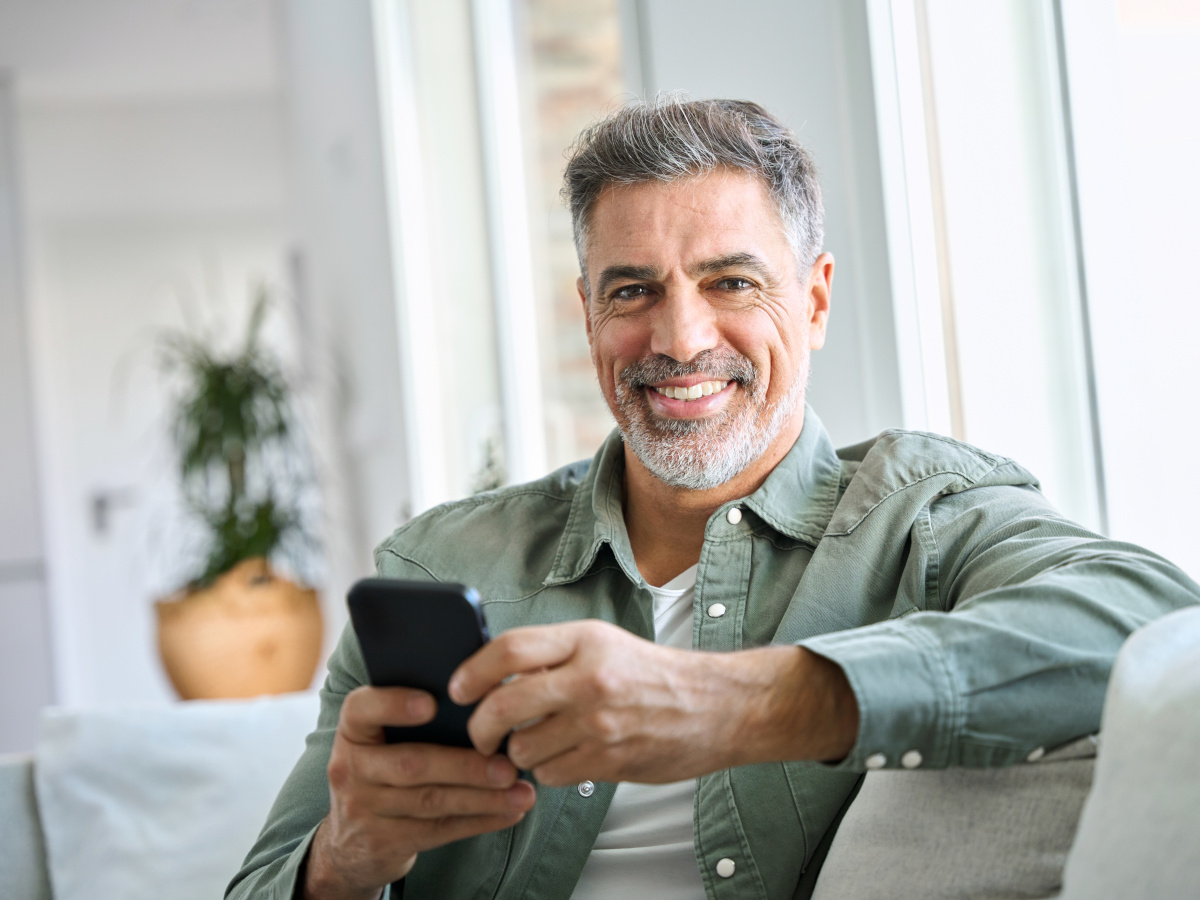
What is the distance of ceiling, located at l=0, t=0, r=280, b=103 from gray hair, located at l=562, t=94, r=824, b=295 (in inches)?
162

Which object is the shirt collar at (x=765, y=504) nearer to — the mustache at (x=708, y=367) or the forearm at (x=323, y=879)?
the mustache at (x=708, y=367)

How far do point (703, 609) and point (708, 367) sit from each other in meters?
0.29

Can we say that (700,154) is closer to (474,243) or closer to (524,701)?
(524,701)

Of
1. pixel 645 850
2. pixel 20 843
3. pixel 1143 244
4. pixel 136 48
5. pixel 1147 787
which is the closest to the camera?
pixel 1147 787

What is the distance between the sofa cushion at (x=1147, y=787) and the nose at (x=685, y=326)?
2.14 feet

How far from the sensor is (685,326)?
1.27 meters

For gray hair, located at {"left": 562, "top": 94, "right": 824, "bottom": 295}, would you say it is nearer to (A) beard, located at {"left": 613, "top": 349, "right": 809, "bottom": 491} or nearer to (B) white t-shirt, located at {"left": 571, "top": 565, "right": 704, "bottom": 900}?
(A) beard, located at {"left": 613, "top": 349, "right": 809, "bottom": 491}

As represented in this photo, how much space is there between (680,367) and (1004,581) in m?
0.48

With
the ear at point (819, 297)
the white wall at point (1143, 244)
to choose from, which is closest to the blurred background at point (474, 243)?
the white wall at point (1143, 244)

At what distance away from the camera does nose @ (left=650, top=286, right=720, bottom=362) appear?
1.27 m

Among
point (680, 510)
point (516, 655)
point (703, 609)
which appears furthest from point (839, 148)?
point (516, 655)

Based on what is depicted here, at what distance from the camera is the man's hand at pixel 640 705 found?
706mm

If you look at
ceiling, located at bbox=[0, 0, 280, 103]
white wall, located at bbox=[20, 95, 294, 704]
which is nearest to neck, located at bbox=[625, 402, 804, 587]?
ceiling, located at bbox=[0, 0, 280, 103]

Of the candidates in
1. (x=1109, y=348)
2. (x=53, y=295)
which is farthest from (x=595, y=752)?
(x=53, y=295)
